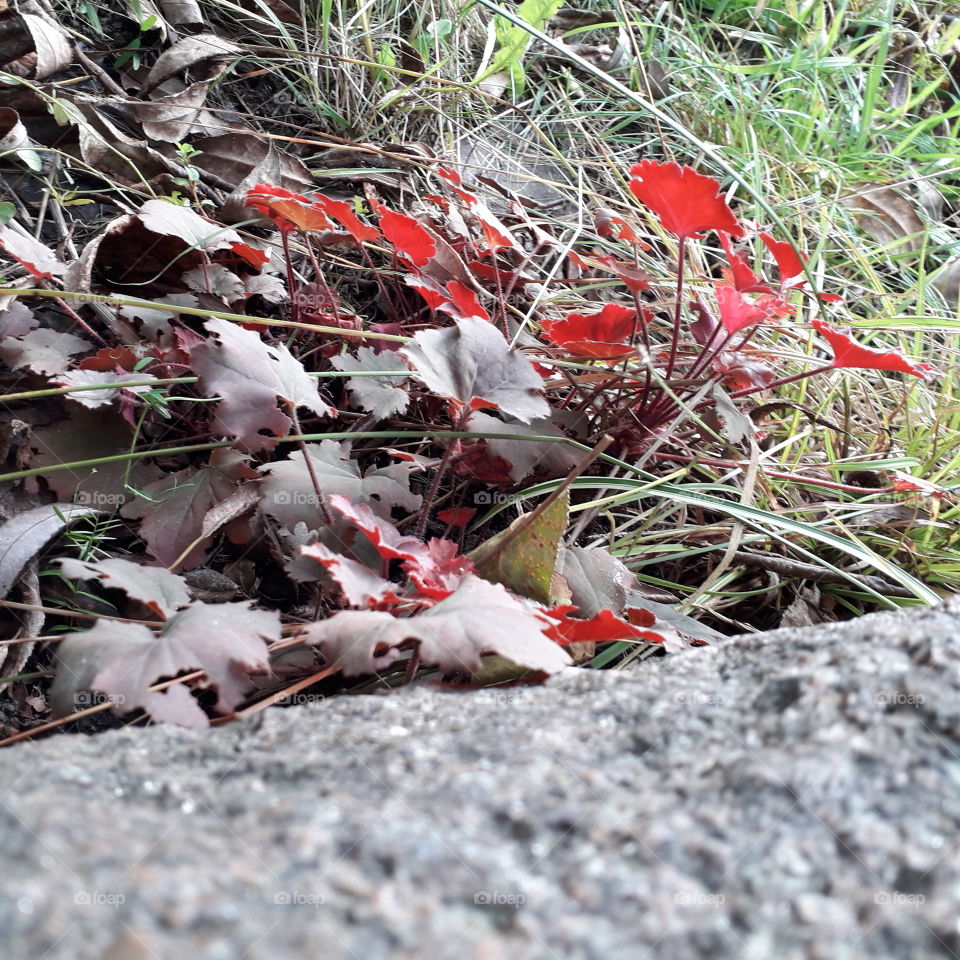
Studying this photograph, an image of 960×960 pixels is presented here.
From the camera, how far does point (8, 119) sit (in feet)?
4.76

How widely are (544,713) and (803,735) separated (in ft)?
0.65

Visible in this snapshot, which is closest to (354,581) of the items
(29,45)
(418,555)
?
(418,555)

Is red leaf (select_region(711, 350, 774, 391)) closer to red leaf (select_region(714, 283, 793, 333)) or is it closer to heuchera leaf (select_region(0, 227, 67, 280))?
red leaf (select_region(714, 283, 793, 333))

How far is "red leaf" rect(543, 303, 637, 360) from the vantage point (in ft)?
3.85

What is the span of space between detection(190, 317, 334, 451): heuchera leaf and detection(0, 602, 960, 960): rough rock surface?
1.30 feet

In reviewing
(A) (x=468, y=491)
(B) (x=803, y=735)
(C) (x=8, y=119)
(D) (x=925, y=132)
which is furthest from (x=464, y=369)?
(D) (x=925, y=132)

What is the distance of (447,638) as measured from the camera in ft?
2.27
